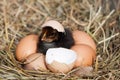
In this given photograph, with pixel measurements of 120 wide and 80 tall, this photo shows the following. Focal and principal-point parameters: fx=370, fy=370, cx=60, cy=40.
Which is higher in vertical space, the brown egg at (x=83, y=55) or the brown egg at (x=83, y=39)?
the brown egg at (x=83, y=39)

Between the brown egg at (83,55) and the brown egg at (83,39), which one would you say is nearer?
the brown egg at (83,55)

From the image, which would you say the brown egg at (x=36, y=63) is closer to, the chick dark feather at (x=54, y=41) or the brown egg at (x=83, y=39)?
the chick dark feather at (x=54, y=41)

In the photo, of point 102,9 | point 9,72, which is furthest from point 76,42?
point 102,9

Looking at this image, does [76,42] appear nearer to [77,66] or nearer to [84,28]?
[77,66]

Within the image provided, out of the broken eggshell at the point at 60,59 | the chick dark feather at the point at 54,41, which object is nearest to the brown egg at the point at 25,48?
the chick dark feather at the point at 54,41

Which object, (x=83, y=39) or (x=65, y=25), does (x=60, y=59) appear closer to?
(x=83, y=39)
